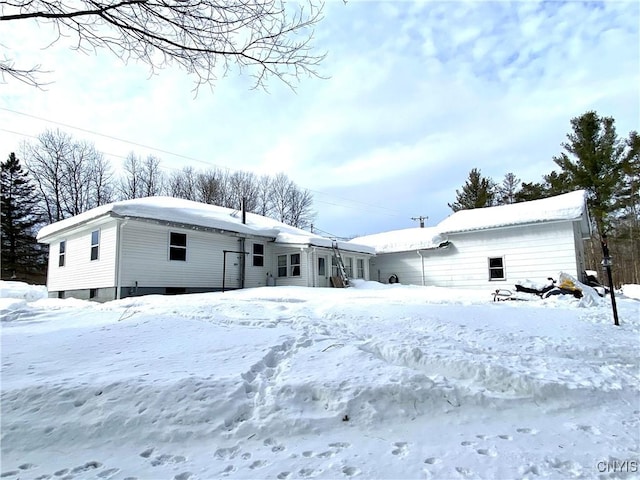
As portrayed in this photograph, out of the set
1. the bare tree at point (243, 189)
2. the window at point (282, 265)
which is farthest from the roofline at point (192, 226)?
the bare tree at point (243, 189)

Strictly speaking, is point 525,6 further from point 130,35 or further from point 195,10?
point 130,35

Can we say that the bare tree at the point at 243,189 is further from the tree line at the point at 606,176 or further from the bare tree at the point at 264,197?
the tree line at the point at 606,176

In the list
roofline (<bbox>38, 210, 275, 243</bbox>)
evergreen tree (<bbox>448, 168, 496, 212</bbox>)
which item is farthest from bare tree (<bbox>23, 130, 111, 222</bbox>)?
evergreen tree (<bbox>448, 168, 496, 212</bbox>)

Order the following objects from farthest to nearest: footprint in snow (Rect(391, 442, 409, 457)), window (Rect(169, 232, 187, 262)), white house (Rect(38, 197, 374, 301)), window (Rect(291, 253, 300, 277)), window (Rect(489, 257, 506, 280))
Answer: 1. window (Rect(489, 257, 506, 280))
2. window (Rect(291, 253, 300, 277))
3. window (Rect(169, 232, 187, 262))
4. white house (Rect(38, 197, 374, 301))
5. footprint in snow (Rect(391, 442, 409, 457))

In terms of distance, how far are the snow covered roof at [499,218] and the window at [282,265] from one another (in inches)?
261

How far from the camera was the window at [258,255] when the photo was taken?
54.9 feet

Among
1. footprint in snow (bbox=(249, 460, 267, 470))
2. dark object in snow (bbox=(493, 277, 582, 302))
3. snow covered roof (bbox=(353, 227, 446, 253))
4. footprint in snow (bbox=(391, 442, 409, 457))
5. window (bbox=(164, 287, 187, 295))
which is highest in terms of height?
snow covered roof (bbox=(353, 227, 446, 253))

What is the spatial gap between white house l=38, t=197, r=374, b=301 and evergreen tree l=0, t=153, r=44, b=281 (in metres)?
18.0

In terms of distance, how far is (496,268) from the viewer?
17438 mm

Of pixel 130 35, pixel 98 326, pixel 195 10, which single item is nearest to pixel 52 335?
pixel 98 326

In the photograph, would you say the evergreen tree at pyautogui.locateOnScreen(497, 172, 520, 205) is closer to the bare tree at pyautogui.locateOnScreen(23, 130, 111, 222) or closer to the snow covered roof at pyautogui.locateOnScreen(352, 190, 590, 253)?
the snow covered roof at pyautogui.locateOnScreen(352, 190, 590, 253)

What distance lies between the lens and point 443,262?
19.2 metres

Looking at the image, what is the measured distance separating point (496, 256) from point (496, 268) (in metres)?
0.56

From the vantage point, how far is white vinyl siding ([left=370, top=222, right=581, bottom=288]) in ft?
51.5
